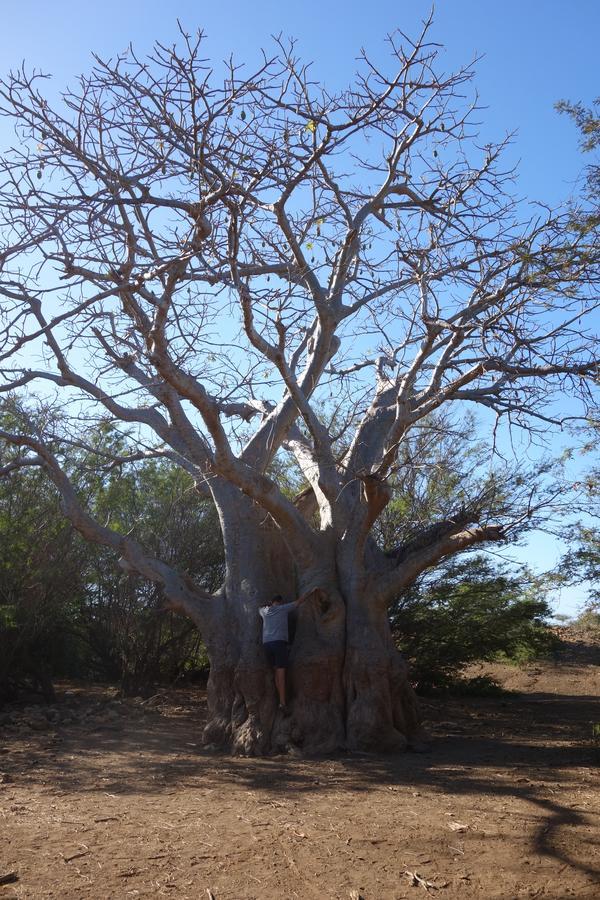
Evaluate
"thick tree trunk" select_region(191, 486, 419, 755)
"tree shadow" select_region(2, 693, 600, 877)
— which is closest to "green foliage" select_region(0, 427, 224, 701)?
"tree shadow" select_region(2, 693, 600, 877)

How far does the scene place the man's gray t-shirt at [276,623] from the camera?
369 inches

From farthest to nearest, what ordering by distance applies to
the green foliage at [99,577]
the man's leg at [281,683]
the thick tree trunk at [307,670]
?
1. the green foliage at [99,577]
2. the man's leg at [281,683]
3. the thick tree trunk at [307,670]

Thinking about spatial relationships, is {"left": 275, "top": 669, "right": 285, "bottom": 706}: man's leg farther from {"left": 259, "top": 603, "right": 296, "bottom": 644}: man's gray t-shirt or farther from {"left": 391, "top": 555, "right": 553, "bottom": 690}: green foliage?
{"left": 391, "top": 555, "right": 553, "bottom": 690}: green foliage

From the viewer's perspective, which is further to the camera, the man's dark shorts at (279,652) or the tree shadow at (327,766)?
the man's dark shorts at (279,652)

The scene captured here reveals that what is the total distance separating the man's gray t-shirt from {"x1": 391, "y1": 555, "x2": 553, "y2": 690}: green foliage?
3.82m

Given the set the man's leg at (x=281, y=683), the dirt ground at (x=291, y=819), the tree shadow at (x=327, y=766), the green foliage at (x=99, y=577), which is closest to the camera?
the dirt ground at (x=291, y=819)

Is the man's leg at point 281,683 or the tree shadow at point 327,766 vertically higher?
the man's leg at point 281,683

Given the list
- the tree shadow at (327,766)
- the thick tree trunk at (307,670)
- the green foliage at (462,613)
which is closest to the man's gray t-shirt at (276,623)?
the thick tree trunk at (307,670)

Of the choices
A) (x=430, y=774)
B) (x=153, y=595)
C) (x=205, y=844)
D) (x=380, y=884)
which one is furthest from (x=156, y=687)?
(x=380, y=884)

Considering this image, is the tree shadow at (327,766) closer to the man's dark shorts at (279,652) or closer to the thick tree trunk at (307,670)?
the thick tree trunk at (307,670)

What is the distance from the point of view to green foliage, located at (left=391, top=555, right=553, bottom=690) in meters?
12.9

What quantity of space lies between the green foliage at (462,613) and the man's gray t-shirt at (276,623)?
12.5 ft

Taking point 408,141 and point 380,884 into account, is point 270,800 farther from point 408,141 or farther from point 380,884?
point 408,141

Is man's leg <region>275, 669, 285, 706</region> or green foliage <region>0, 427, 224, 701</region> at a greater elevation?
green foliage <region>0, 427, 224, 701</region>
